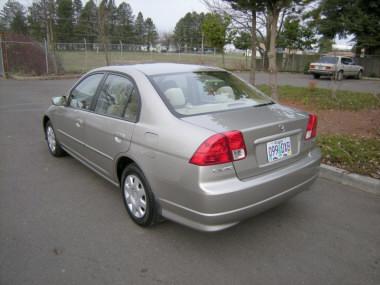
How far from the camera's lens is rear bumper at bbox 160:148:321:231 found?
7.81 feet

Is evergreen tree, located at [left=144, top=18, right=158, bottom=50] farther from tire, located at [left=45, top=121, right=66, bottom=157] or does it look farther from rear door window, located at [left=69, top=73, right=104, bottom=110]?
rear door window, located at [left=69, top=73, right=104, bottom=110]

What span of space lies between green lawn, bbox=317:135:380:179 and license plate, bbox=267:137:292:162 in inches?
72.7

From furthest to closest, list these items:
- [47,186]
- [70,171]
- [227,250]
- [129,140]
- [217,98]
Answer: [70,171] < [47,186] < [217,98] < [129,140] < [227,250]

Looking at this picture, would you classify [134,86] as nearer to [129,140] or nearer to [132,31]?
[129,140]

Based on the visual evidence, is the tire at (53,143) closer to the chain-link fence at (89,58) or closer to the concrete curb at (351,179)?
the concrete curb at (351,179)

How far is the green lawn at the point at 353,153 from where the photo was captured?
4230mm

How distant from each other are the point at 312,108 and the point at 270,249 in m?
6.84

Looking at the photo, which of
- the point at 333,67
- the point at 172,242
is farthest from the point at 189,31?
the point at 172,242

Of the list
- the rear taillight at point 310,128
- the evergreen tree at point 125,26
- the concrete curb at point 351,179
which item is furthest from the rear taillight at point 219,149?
the evergreen tree at point 125,26

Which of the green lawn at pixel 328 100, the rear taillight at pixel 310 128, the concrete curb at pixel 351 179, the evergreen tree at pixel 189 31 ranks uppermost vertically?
the evergreen tree at pixel 189 31

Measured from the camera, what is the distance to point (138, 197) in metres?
3.08

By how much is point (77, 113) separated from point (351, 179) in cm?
364

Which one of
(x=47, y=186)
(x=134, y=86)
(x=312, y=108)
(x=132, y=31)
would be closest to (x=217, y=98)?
(x=134, y=86)

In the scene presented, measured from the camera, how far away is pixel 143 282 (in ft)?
7.78
